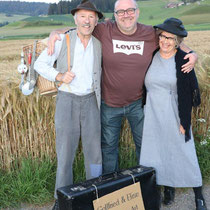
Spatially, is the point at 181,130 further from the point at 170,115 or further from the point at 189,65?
the point at 189,65

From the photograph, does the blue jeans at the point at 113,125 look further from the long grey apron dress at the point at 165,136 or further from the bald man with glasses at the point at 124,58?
the long grey apron dress at the point at 165,136

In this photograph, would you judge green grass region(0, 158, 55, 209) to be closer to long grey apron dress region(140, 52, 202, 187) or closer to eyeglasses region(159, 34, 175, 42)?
long grey apron dress region(140, 52, 202, 187)

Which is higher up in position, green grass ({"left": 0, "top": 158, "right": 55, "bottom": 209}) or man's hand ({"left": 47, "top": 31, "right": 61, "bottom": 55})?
man's hand ({"left": 47, "top": 31, "right": 61, "bottom": 55})

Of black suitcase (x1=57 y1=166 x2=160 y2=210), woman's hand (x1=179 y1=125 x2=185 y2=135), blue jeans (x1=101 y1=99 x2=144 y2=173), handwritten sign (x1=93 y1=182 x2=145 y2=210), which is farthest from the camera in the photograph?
blue jeans (x1=101 y1=99 x2=144 y2=173)

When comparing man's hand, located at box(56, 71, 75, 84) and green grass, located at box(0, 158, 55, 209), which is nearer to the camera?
A: man's hand, located at box(56, 71, 75, 84)

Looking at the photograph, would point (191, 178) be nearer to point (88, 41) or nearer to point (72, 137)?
point (72, 137)

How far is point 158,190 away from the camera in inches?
127

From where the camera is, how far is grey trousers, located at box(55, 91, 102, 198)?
2.98m

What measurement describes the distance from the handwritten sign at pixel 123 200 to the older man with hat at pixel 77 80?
62 centimetres

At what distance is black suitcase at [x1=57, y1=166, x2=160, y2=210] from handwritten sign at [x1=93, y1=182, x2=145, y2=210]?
4 cm

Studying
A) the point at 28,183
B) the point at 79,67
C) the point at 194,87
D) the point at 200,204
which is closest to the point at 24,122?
the point at 28,183

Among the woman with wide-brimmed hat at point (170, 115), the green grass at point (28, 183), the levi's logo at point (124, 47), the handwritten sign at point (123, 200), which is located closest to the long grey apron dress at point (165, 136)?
the woman with wide-brimmed hat at point (170, 115)

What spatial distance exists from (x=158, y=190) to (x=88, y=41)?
1725mm

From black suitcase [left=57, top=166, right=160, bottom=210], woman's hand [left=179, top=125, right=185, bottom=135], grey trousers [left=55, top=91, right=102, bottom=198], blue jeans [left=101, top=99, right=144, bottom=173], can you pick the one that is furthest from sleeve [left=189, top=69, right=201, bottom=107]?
grey trousers [left=55, top=91, right=102, bottom=198]
